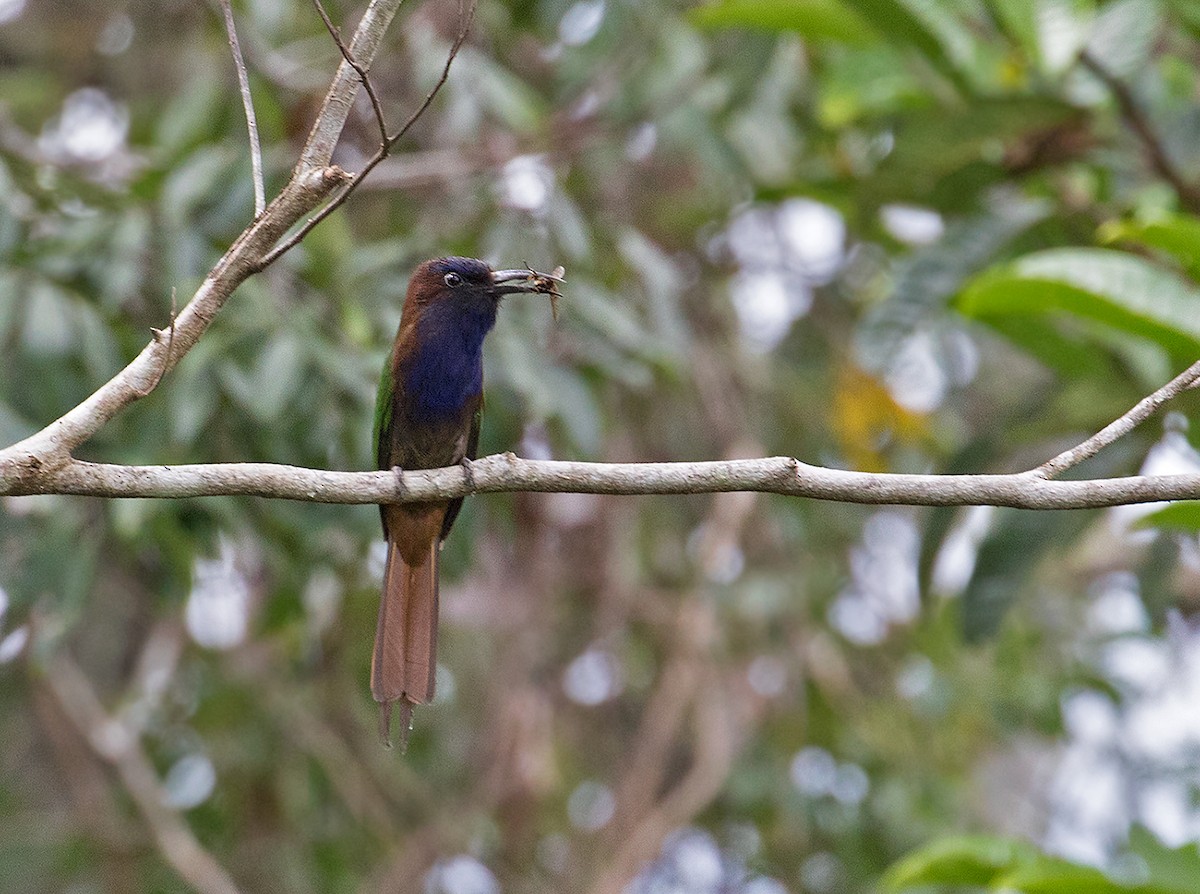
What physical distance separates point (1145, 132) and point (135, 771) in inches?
148

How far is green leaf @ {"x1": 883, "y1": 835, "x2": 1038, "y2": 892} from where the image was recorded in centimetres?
330

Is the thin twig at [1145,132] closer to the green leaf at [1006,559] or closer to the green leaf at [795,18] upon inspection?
the green leaf at [795,18]

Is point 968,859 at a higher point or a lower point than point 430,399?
lower

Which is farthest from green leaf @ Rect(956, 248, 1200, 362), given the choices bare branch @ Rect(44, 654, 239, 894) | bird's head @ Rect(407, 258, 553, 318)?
bare branch @ Rect(44, 654, 239, 894)

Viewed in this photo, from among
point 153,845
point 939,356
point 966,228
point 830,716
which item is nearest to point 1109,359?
point 966,228

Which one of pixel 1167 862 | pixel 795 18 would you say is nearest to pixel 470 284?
pixel 795 18

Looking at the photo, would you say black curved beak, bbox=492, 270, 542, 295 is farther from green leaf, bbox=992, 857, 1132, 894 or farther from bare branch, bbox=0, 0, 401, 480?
green leaf, bbox=992, 857, 1132, 894

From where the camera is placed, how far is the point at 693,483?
248 cm

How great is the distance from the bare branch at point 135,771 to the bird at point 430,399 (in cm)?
126

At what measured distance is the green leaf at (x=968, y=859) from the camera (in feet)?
10.8

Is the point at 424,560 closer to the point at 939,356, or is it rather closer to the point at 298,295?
the point at 298,295

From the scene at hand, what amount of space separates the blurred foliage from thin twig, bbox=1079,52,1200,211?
0.05 feet

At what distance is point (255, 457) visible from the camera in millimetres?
3889

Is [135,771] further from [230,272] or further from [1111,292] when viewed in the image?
[1111,292]
